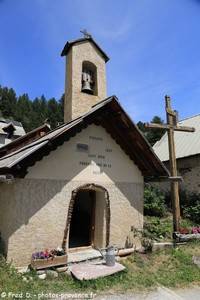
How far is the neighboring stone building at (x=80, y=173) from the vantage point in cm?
816

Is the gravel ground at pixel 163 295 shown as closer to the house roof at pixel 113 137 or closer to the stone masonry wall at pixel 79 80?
the house roof at pixel 113 137

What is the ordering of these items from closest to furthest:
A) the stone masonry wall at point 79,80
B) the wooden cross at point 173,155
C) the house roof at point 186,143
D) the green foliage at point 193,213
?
the wooden cross at point 173,155
the stone masonry wall at point 79,80
the green foliage at point 193,213
the house roof at point 186,143

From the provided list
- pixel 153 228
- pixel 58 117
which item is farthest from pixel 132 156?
pixel 58 117

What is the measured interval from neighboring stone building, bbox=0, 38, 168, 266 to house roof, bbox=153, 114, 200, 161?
9.33 m

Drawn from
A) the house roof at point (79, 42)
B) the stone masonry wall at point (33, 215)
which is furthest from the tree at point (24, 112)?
the stone masonry wall at point (33, 215)

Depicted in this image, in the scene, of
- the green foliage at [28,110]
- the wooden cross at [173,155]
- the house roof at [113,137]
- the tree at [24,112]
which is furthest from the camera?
the green foliage at [28,110]

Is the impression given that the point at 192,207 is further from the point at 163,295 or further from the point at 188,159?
the point at 163,295

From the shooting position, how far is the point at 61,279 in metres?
7.57

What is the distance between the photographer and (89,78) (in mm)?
12008

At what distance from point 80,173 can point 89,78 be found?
4.65m

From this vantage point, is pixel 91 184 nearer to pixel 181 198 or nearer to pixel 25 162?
pixel 25 162

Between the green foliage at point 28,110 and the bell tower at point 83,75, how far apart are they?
54251 millimetres

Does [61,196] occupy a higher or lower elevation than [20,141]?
lower

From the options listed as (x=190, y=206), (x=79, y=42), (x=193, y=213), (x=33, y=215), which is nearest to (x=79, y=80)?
(x=79, y=42)
